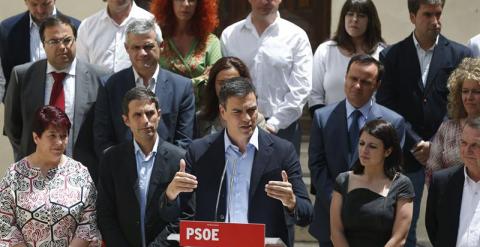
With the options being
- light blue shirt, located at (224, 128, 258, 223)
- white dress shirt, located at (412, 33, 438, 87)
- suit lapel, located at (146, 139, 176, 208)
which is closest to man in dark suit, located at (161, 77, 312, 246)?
light blue shirt, located at (224, 128, 258, 223)

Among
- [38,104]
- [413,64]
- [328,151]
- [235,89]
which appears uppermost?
[413,64]

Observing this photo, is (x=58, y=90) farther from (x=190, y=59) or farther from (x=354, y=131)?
(x=354, y=131)

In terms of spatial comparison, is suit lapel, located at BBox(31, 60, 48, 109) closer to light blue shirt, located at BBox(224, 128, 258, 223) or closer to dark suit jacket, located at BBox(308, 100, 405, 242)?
light blue shirt, located at BBox(224, 128, 258, 223)

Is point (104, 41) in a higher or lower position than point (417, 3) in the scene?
lower

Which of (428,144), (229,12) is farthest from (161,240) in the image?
(229,12)

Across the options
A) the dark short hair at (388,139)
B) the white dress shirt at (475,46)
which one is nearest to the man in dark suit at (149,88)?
the dark short hair at (388,139)

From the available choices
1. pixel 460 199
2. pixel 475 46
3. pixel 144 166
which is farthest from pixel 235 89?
pixel 475 46

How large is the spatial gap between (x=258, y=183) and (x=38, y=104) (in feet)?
6.15

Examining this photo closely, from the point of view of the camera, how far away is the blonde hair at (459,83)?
6348mm

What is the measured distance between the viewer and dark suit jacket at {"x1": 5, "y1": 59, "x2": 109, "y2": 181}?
21.8ft

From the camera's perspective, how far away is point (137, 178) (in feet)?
19.7

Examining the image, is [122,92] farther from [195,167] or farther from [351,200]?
[351,200]

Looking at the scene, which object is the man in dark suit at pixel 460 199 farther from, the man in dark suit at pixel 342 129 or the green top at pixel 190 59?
the green top at pixel 190 59

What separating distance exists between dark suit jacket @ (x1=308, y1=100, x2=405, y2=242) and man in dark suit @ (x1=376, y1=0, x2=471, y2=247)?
465 millimetres
